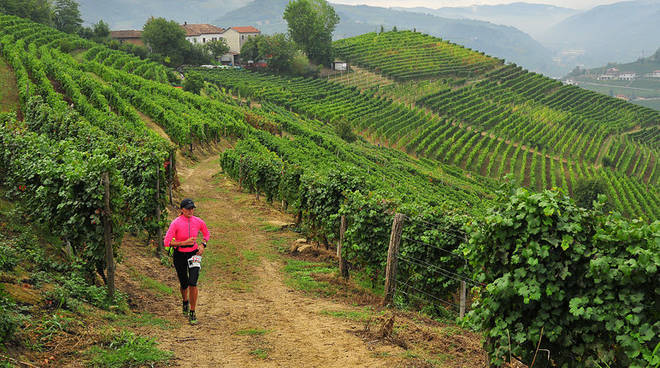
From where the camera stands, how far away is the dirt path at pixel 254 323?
7215 mm

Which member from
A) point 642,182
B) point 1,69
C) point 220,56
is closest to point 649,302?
point 1,69

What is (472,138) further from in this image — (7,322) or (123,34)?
(123,34)

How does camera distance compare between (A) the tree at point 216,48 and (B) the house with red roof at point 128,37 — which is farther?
(B) the house with red roof at point 128,37

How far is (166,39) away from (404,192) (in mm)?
84083

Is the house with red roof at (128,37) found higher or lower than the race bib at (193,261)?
higher

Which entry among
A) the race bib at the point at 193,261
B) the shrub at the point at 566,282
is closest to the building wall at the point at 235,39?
the race bib at the point at 193,261

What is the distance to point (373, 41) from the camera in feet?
456

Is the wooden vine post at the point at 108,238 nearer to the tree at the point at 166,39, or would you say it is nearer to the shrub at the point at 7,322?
the shrub at the point at 7,322

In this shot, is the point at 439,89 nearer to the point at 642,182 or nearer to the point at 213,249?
the point at 642,182

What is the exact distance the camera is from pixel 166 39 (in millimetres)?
94000

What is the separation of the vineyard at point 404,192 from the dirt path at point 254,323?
1.82 meters

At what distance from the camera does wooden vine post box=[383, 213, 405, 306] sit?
32.4 feet

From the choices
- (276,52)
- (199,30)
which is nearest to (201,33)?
(199,30)

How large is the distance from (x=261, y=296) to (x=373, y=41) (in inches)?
5407
